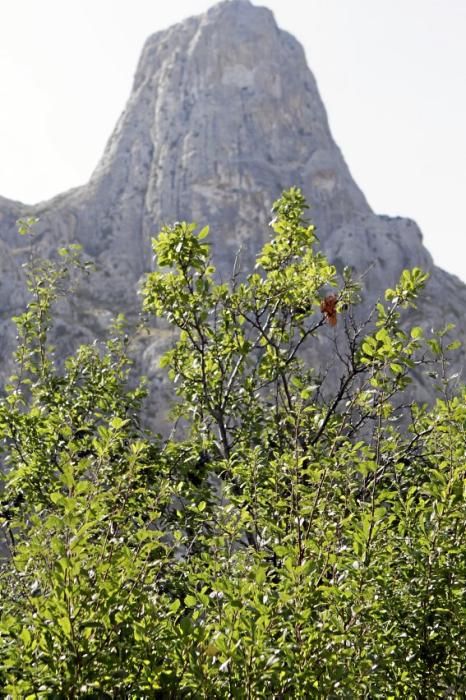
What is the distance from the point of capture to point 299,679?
10.6ft

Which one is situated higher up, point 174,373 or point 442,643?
point 174,373

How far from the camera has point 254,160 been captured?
14150 cm

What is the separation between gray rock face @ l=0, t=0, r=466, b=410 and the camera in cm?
12656

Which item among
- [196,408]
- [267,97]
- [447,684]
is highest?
[267,97]

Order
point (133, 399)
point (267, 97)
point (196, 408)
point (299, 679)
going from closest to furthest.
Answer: point (299, 679)
point (196, 408)
point (133, 399)
point (267, 97)

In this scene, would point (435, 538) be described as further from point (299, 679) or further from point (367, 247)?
point (367, 247)

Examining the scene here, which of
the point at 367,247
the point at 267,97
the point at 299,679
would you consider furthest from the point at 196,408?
the point at 267,97

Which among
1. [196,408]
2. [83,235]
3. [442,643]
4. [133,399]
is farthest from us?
[83,235]

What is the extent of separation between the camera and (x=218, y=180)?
13862 cm

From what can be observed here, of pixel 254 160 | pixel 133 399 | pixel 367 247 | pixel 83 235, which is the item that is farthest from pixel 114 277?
pixel 133 399

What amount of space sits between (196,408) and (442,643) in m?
5.36

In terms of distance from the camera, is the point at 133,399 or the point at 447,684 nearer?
the point at 447,684

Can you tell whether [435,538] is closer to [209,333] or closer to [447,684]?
[447,684]

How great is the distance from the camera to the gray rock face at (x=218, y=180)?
126562 millimetres
